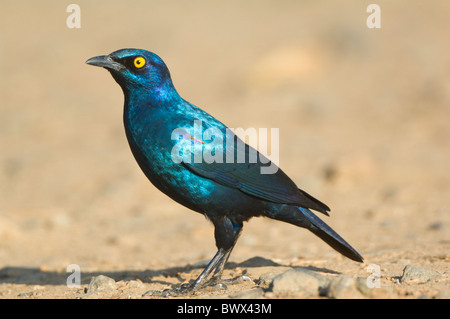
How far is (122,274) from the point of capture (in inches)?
256

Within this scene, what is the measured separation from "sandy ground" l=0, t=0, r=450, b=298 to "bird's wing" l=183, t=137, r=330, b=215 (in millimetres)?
612

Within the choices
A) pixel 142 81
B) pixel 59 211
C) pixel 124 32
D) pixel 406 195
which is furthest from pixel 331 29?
pixel 142 81

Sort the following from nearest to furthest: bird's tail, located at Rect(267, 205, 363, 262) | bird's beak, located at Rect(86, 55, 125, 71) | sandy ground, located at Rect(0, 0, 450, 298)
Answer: bird's beak, located at Rect(86, 55, 125, 71)
bird's tail, located at Rect(267, 205, 363, 262)
sandy ground, located at Rect(0, 0, 450, 298)

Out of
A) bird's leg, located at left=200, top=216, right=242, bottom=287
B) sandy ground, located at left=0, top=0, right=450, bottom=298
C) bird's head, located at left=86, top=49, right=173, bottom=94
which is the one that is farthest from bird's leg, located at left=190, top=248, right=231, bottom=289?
bird's head, located at left=86, top=49, right=173, bottom=94

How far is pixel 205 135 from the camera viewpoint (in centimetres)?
550

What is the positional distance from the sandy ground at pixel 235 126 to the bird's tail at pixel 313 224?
0.20m

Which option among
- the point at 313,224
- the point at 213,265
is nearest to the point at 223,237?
the point at 213,265

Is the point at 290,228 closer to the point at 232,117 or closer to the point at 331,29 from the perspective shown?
the point at 232,117

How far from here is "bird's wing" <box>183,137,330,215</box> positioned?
5430 mm

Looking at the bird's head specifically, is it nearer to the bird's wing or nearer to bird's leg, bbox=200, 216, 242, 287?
the bird's wing

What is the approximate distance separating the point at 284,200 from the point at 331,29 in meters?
11.0

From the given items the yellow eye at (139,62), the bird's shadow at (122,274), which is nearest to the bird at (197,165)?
the yellow eye at (139,62)

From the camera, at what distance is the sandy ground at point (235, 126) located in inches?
281

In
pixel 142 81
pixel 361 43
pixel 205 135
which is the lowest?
pixel 205 135
